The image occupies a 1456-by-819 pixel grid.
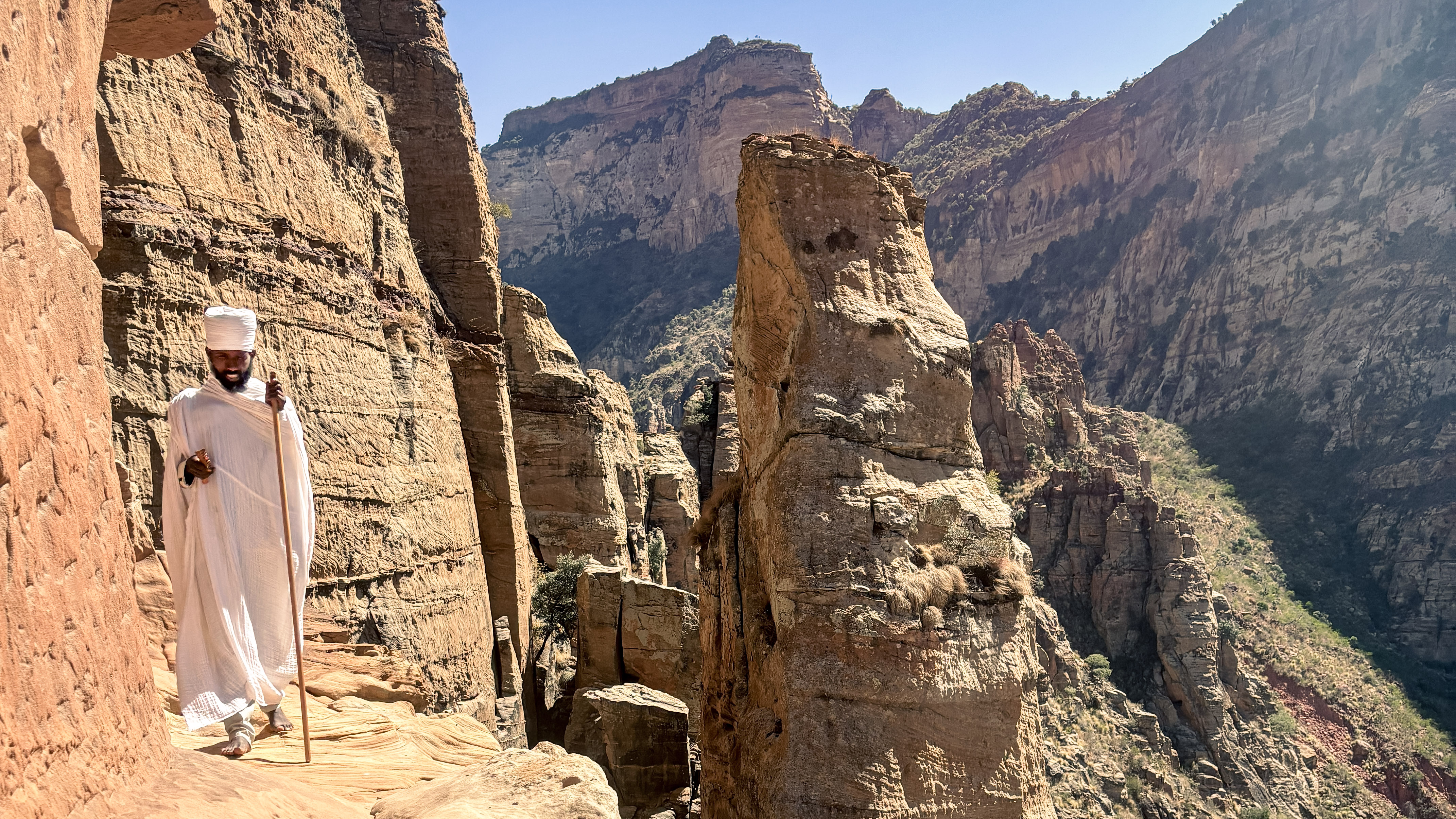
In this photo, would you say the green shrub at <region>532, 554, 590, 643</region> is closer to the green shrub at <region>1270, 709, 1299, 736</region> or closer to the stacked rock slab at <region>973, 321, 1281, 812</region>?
the stacked rock slab at <region>973, 321, 1281, 812</region>

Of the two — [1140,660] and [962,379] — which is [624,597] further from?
[1140,660]

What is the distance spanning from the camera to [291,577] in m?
5.46

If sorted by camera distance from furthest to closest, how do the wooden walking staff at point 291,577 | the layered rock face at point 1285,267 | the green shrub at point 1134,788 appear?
the layered rock face at point 1285,267
the green shrub at point 1134,788
the wooden walking staff at point 291,577

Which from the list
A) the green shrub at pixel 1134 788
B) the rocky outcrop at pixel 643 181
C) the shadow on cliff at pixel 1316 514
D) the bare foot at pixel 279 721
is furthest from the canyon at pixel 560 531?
the rocky outcrop at pixel 643 181

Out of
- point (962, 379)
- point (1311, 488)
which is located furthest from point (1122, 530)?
point (962, 379)

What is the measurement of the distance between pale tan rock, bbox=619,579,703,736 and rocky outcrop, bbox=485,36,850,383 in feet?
296

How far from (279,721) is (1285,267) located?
3500 inches

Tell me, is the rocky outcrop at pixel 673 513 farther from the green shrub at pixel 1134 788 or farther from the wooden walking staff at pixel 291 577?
the wooden walking staff at pixel 291 577

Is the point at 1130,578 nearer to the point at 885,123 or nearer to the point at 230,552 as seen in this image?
the point at 230,552

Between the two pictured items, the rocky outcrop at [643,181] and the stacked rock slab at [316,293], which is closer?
the stacked rock slab at [316,293]

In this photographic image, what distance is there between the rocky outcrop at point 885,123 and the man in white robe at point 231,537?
425ft

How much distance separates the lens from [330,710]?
6840 mm

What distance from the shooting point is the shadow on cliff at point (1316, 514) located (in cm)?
4625

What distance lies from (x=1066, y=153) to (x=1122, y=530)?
73445mm
